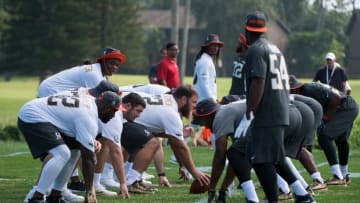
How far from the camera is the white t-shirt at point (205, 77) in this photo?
14.3m

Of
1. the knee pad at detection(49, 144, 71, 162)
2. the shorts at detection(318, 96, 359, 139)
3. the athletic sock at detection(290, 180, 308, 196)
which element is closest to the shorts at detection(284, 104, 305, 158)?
the athletic sock at detection(290, 180, 308, 196)

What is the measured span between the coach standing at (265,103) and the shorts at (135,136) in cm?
312

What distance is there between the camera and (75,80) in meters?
12.3

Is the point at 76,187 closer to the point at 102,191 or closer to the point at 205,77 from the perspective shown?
the point at 102,191

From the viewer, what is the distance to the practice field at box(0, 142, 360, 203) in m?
11.3

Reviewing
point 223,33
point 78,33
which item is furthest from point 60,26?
point 223,33

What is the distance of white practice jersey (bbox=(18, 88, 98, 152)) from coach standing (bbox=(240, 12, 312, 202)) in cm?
171

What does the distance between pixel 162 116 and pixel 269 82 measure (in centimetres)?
285

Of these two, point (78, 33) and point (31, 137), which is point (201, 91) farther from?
point (78, 33)

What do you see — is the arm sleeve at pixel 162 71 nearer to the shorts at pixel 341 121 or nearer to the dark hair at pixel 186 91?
the shorts at pixel 341 121

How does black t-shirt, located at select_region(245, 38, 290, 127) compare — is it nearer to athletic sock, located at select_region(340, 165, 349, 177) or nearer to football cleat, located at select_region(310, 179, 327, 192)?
football cleat, located at select_region(310, 179, 327, 192)

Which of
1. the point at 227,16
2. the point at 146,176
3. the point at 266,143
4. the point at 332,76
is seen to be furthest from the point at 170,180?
the point at 227,16

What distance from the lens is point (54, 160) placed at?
10055 millimetres

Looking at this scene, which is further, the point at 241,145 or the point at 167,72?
the point at 167,72
